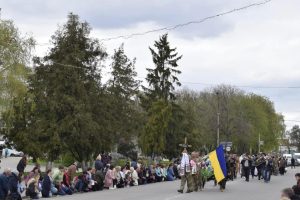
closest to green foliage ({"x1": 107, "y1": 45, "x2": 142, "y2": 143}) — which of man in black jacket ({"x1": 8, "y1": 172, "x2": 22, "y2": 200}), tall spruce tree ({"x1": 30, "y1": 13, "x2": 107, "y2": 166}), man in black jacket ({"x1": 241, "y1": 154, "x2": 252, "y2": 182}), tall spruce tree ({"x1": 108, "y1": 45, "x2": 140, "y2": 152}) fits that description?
A: tall spruce tree ({"x1": 108, "y1": 45, "x2": 140, "y2": 152})

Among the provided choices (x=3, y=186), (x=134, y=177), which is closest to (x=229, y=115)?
(x=134, y=177)

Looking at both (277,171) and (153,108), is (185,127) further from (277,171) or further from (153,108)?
(277,171)

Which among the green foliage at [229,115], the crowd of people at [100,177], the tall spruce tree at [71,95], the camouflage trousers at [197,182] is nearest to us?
the crowd of people at [100,177]

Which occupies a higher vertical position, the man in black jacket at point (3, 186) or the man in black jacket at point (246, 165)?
the man in black jacket at point (246, 165)

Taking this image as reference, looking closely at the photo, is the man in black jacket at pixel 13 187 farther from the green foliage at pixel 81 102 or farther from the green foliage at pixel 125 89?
the green foliage at pixel 125 89

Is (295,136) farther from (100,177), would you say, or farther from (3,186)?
(3,186)

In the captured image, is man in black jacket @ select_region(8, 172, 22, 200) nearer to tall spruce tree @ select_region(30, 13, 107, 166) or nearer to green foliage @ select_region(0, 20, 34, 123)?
green foliage @ select_region(0, 20, 34, 123)

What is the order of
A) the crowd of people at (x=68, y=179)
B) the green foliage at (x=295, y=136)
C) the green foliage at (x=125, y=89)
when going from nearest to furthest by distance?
the crowd of people at (x=68, y=179), the green foliage at (x=125, y=89), the green foliage at (x=295, y=136)

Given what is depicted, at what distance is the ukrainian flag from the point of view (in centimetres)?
2722

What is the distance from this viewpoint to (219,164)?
2766 cm

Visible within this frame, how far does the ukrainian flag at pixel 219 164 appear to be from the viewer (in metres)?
27.2

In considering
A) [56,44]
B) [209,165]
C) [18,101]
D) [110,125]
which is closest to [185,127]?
[110,125]

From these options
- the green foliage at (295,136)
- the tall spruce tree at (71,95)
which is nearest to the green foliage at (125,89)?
the tall spruce tree at (71,95)

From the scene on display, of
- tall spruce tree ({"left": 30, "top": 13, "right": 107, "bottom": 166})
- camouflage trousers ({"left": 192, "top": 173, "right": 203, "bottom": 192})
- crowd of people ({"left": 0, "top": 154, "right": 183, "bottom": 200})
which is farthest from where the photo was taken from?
tall spruce tree ({"left": 30, "top": 13, "right": 107, "bottom": 166})
